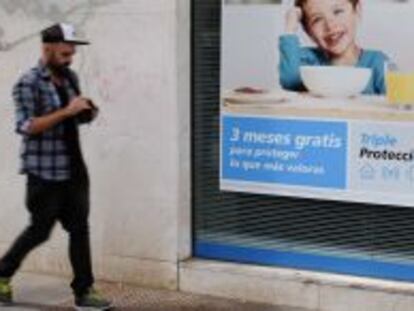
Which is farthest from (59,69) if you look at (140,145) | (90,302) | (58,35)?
(90,302)

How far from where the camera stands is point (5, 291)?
6.80 metres

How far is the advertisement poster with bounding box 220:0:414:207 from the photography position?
6504mm

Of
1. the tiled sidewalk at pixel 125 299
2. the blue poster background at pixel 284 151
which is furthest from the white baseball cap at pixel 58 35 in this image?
the tiled sidewalk at pixel 125 299

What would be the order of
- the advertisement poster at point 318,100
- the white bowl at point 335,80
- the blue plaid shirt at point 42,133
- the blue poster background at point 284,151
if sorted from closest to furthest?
1. the blue plaid shirt at point 42,133
2. the advertisement poster at point 318,100
3. the white bowl at point 335,80
4. the blue poster background at point 284,151

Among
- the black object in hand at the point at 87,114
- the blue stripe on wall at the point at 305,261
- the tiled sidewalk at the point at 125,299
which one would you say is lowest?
the tiled sidewalk at the point at 125,299

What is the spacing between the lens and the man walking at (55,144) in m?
6.29

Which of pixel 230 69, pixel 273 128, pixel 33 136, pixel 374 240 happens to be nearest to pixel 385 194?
pixel 374 240

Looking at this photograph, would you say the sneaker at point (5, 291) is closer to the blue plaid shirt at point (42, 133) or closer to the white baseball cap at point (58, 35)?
the blue plaid shirt at point (42, 133)

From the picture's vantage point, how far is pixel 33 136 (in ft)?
20.7

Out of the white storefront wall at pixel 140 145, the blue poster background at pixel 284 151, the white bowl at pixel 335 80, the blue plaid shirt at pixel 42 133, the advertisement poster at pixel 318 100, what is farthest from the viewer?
the white storefront wall at pixel 140 145

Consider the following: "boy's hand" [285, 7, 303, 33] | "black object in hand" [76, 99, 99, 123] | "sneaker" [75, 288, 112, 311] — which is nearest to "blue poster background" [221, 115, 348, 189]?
"boy's hand" [285, 7, 303, 33]

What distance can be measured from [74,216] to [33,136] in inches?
21.2

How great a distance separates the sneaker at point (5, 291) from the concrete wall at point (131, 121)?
789 mm

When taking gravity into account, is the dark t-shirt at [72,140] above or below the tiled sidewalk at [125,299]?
above
